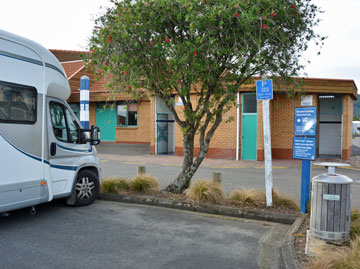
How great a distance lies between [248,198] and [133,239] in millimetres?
2757

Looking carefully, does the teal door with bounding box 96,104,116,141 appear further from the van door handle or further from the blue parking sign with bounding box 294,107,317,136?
the blue parking sign with bounding box 294,107,317,136

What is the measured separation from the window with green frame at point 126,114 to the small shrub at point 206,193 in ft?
52.0

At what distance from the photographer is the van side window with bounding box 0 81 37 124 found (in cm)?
570

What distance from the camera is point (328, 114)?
2036cm

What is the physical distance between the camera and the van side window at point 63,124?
22.3 ft

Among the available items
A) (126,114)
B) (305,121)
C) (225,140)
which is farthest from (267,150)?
(126,114)

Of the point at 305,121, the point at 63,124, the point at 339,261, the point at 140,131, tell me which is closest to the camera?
the point at 339,261

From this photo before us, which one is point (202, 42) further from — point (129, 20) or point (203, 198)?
point (203, 198)

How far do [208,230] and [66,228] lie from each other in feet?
7.97

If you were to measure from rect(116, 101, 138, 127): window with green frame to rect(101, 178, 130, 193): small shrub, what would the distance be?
14650mm

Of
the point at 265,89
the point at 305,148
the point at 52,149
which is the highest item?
the point at 265,89

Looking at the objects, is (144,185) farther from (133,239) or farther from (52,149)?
(133,239)

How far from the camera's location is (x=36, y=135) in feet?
20.5

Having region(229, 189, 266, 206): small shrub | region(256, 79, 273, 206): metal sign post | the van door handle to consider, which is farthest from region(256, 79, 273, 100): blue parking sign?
the van door handle
